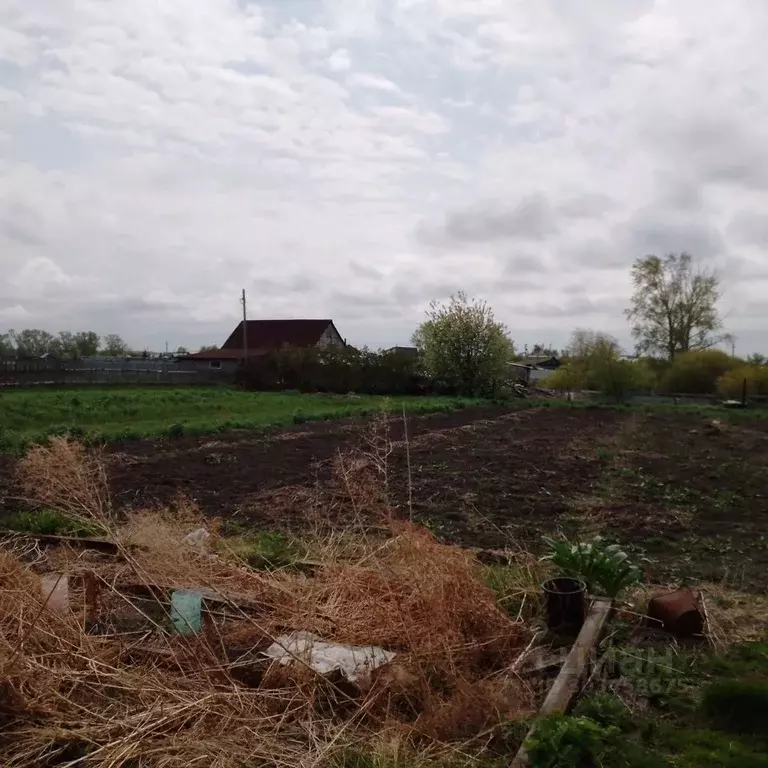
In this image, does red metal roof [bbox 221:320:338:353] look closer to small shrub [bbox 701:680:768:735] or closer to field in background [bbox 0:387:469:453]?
field in background [bbox 0:387:469:453]

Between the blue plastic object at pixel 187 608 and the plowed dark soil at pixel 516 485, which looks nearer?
the blue plastic object at pixel 187 608

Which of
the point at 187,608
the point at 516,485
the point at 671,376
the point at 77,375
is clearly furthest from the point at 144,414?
the point at 671,376

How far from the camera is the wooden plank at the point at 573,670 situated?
123 inches

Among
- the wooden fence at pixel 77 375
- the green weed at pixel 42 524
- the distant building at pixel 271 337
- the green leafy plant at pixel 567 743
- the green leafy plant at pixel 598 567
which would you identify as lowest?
the green weed at pixel 42 524

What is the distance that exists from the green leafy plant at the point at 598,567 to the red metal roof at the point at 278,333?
48.3 meters

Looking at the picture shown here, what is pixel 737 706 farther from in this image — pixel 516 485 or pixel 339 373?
pixel 339 373

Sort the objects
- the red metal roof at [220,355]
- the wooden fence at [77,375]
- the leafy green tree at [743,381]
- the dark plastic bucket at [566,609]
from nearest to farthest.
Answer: the dark plastic bucket at [566,609], the wooden fence at [77,375], the leafy green tree at [743,381], the red metal roof at [220,355]

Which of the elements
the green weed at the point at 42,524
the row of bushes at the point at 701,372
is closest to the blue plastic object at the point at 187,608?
the green weed at the point at 42,524

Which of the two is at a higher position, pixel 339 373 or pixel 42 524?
pixel 339 373

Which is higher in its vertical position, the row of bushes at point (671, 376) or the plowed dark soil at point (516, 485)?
the row of bushes at point (671, 376)

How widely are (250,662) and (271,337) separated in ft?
171

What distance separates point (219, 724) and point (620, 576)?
9.14 feet

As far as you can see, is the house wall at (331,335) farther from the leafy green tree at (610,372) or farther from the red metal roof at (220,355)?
the leafy green tree at (610,372)

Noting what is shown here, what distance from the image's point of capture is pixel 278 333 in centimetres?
5500
